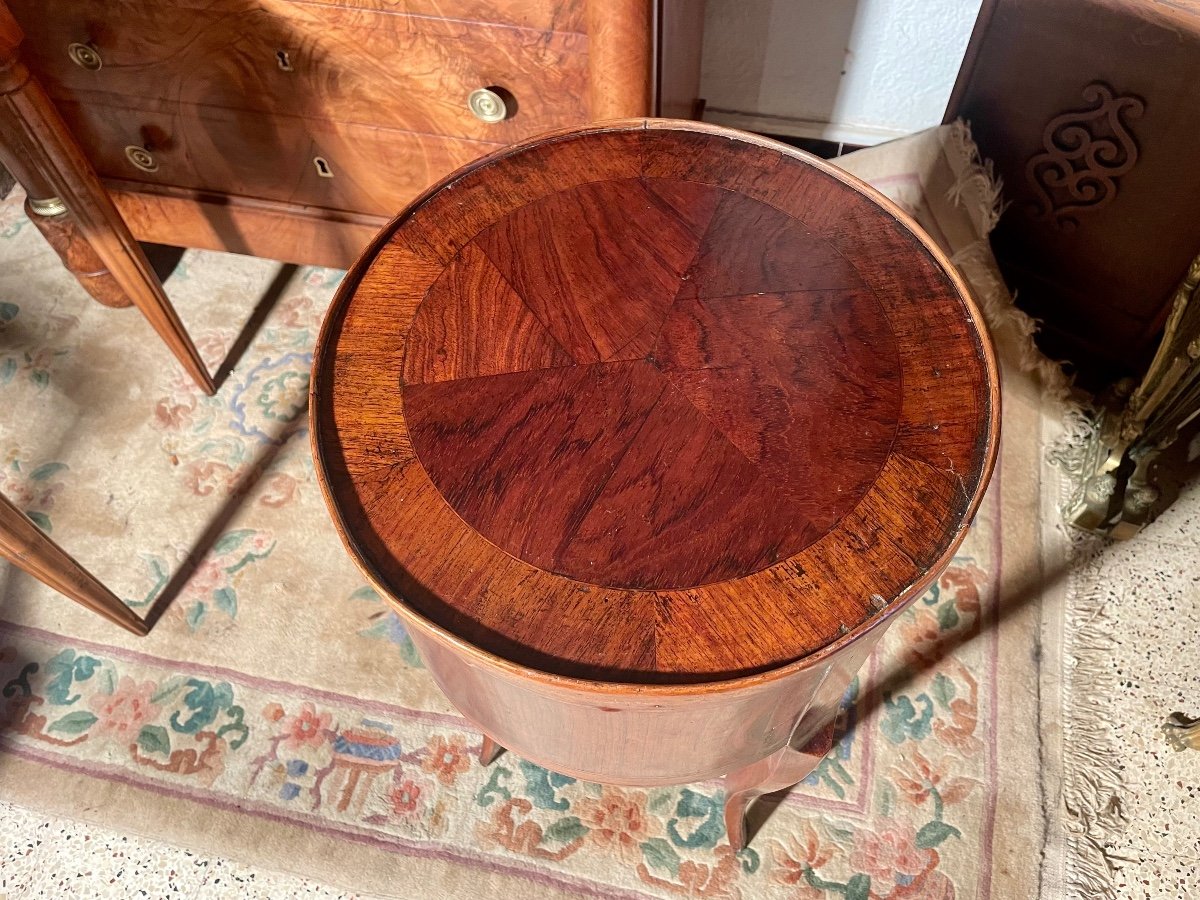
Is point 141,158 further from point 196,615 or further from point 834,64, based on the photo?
point 834,64

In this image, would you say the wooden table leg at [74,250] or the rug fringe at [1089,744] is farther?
the wooden table leg at [74,250]

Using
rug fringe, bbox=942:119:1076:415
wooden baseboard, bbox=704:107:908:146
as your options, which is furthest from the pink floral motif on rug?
wooden baseboard, bbox=704:107:908:146

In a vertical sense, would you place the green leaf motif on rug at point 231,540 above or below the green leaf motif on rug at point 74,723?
above

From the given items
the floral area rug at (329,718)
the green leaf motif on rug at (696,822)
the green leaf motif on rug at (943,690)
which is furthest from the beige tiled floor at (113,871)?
the green leaf motif on rug at (943,690)

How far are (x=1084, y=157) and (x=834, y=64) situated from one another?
41 centimetres

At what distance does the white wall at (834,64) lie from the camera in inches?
52.4

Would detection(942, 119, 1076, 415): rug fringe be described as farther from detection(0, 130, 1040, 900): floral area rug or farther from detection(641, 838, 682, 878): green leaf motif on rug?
detection(641, 838, 682, 878): green leaf motif on rug

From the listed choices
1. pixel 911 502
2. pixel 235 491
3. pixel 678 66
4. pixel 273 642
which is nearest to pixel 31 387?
pixel 235 491

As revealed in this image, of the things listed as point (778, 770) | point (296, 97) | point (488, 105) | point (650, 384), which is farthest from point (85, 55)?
point (778, 770)

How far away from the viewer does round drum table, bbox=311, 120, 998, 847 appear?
1.98 feet

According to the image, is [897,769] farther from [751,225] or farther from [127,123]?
[127,123]

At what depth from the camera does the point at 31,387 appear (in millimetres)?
1355

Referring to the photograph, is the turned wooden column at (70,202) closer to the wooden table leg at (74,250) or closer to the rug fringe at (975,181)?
the wooden table leg at (74,250)

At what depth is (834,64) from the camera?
1.41m
